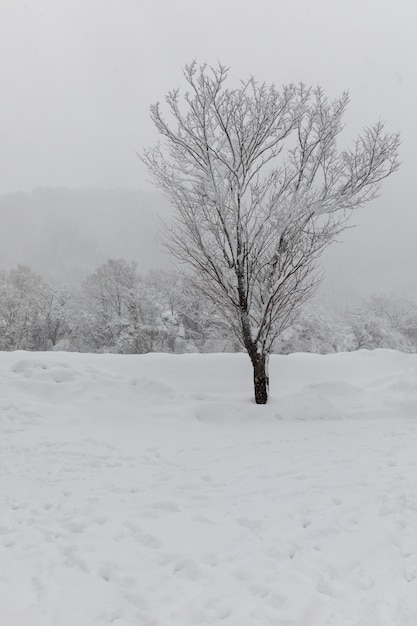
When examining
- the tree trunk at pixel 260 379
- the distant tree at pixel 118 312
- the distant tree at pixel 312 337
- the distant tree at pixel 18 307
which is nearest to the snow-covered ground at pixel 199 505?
the tree trunk at pixel 260 379

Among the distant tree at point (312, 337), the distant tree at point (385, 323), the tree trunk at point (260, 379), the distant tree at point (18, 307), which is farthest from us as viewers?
the distant tree at point (385, 323)

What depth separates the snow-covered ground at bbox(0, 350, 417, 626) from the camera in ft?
8.22

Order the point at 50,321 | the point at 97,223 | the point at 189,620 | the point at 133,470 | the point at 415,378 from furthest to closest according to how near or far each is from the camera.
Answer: the point at 97,223 → the point at 50,321 → the point at 415,378 → the point at 133,470 → the point at 189,620

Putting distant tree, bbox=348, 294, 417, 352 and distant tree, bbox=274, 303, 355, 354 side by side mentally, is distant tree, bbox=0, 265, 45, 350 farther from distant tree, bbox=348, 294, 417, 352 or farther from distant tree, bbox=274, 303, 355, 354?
distant tree, bbox=348, 294, 417, 352

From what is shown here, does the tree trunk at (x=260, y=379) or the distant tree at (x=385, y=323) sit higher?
the distant tree at (x=385, y=323)

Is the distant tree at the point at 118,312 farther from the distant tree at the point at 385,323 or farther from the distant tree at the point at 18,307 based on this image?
the distant tree at the point at 385,323

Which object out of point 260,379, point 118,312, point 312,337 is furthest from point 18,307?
point 260,379

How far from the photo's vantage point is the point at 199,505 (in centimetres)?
402

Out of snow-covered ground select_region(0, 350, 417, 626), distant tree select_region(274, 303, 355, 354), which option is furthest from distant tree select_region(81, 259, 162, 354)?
snow-covered ground select_region(0, 350, 417, 626)

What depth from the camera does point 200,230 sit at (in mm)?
8086

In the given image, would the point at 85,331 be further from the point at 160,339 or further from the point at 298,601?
the point at 298,601

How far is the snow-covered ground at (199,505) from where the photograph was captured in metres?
2.51

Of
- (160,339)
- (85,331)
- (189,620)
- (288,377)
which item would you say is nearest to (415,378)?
(288,377)

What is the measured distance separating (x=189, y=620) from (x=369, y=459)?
4039 mm
